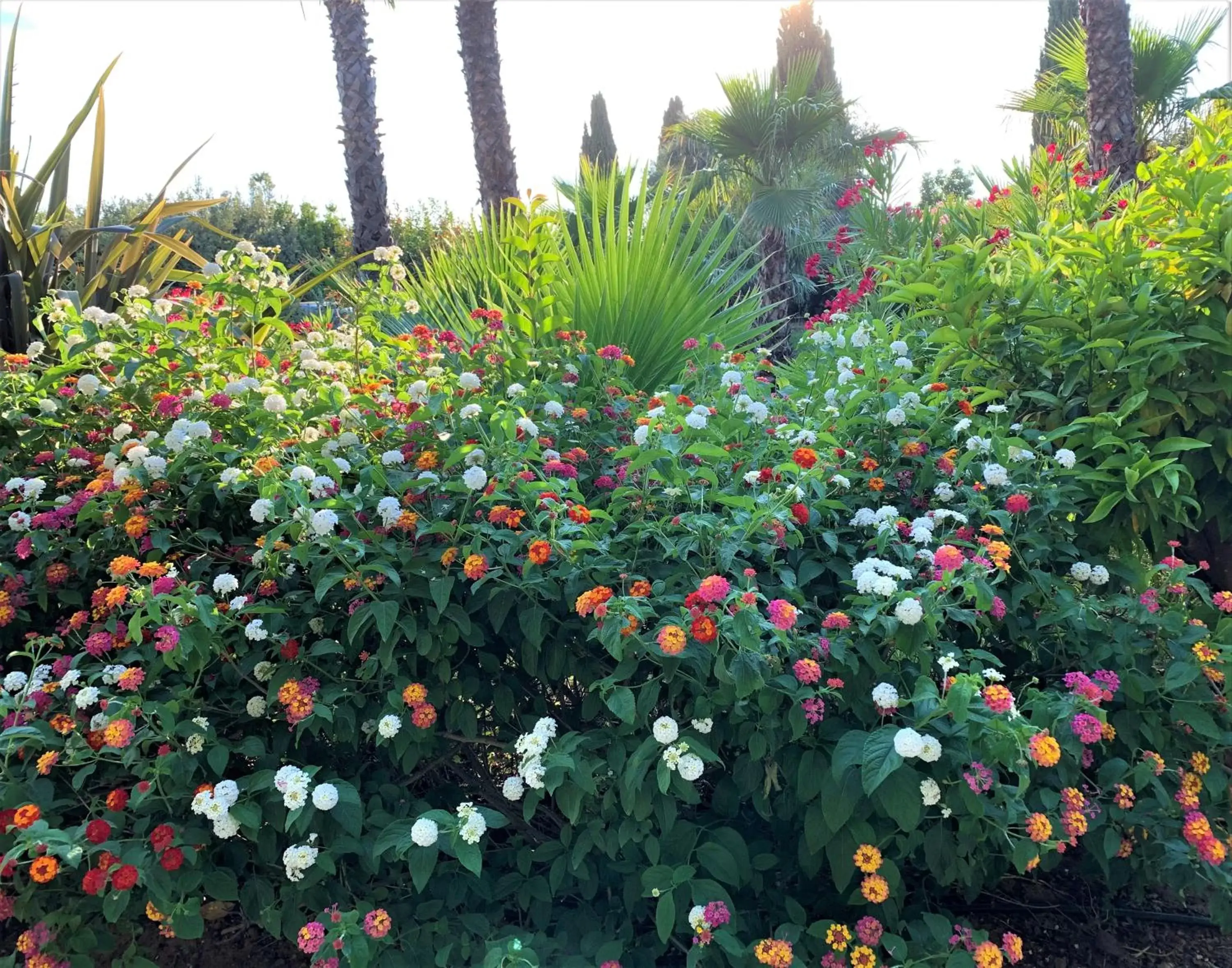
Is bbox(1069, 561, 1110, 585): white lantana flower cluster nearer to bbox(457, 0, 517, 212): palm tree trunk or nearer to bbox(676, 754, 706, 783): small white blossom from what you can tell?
bbox(676, 754, 706, 783): small white blossom

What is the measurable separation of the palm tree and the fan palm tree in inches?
97.7

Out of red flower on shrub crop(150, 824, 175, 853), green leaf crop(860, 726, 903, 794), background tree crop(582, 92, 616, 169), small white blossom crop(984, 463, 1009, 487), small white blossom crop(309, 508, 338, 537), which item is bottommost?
red flower on shrub crop(150, 824, 175, 853)

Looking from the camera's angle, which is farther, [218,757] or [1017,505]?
[1017,505]

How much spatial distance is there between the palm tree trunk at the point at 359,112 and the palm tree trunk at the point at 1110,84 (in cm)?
643

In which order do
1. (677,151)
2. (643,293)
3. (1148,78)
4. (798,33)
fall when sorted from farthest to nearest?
(677,151), (798,33), (1148,78), (643,293)

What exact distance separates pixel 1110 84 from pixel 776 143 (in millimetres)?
3906

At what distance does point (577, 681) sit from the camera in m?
1.81

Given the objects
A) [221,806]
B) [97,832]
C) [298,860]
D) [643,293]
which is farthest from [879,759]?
[643,293]

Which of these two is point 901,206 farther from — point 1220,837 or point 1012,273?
point 1220,837

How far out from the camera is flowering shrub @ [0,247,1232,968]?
1476mm

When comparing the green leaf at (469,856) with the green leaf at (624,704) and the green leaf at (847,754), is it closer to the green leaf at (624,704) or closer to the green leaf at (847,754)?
the green leaf at (624,704)

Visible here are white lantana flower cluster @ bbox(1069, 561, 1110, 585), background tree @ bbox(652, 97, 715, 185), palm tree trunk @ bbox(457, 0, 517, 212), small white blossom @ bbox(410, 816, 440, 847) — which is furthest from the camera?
background tree @ bbox(652, 97, 715, 185)

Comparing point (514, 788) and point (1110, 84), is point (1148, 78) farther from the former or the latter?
point (514, 788)

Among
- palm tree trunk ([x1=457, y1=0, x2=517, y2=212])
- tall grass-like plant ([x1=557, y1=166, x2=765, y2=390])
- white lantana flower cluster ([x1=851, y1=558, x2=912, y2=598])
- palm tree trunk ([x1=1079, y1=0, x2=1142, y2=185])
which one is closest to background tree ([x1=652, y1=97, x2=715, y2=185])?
tall grass-like plant ([x1=557, y1=166, x2=765, y2=390])
